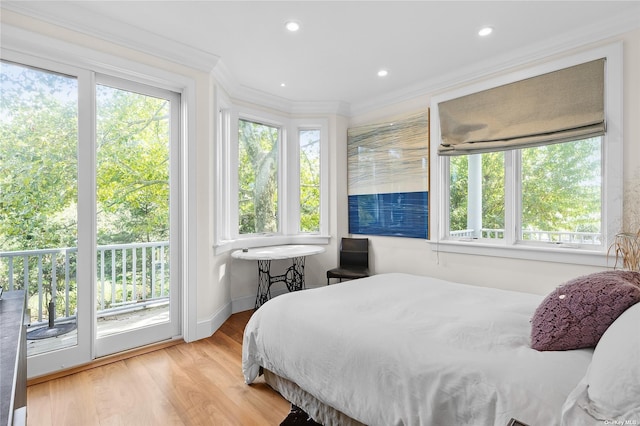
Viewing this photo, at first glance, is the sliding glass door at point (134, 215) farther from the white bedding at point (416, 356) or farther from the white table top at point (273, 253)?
the white bedding at point (416, 356)

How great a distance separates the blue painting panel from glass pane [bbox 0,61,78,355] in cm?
300

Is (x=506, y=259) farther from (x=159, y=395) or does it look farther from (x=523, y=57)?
(x=159, y=395)

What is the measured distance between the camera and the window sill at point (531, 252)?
2521mm

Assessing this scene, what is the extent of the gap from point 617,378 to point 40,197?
127 inches

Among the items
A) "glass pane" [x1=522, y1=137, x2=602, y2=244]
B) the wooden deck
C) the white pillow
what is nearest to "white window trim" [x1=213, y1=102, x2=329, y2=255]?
the wooden deck

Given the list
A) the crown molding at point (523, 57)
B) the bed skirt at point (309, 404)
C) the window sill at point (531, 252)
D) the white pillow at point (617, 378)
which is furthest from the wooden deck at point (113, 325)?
the crown molding at point (523, 57)

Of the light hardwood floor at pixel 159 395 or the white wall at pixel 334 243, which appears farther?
the white wall at pixel 334 243

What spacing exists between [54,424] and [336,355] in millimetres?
1638

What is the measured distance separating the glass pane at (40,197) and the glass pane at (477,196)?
347 cm

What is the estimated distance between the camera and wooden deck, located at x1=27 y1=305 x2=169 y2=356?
7.56ft

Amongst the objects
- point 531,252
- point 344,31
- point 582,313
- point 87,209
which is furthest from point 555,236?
point 87,209

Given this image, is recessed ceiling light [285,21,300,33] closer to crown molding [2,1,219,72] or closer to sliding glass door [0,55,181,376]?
crown molding [2,1,219,72]

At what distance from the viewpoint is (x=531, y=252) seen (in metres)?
2.85

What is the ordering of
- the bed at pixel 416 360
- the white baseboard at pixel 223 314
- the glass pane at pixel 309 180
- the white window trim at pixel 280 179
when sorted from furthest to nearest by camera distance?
the glass pane at pixel 309 180
the white window trim at pixel 280 179
the white baseboard at pixel 223 314
the bed at pixel 416 360
